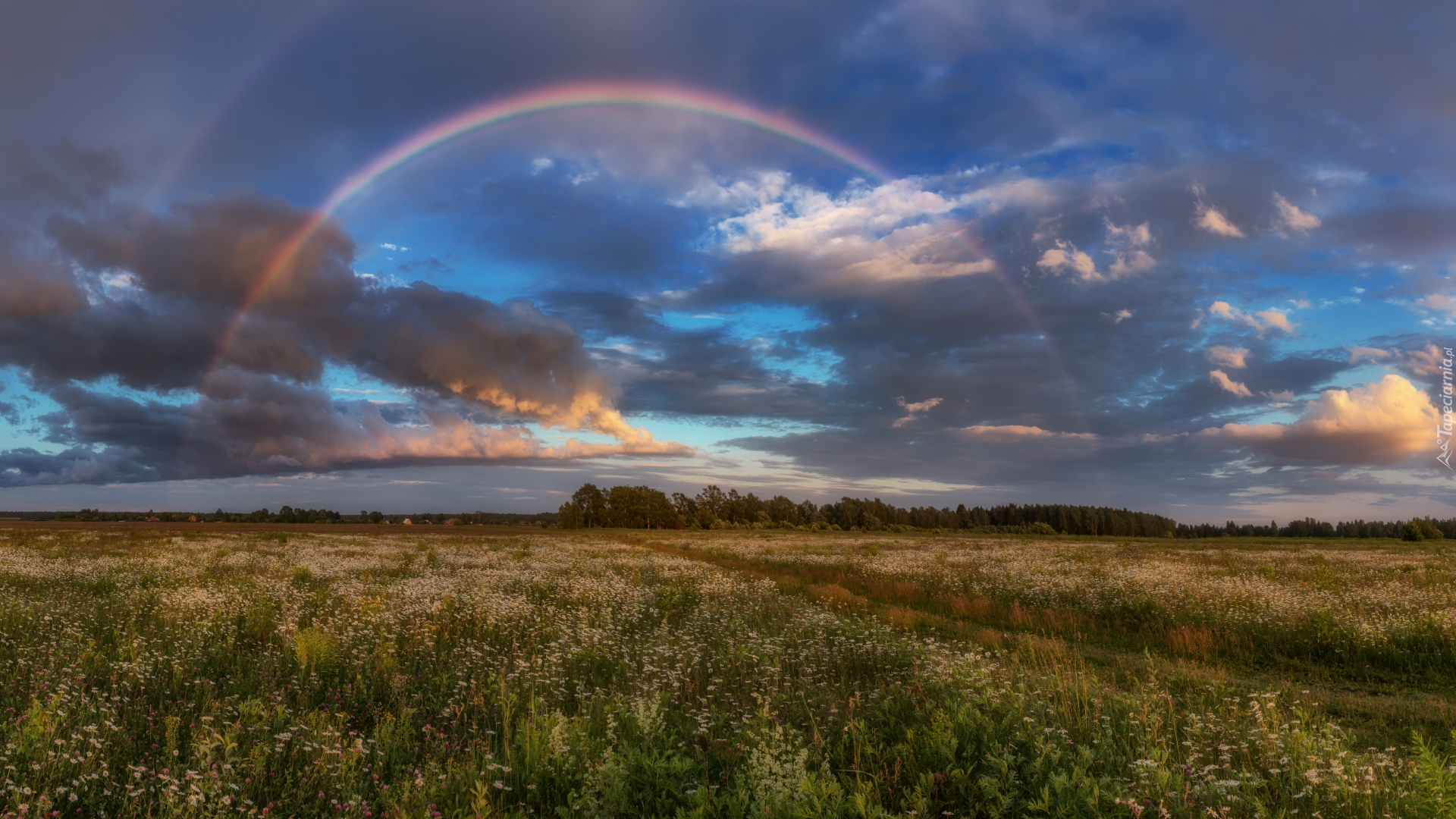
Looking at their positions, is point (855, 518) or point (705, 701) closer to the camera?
point (705, 701)

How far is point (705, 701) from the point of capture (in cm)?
753

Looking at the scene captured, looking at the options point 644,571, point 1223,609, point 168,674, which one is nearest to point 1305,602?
point 1223,609

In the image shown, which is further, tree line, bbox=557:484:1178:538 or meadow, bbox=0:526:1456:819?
tree line, bbox=557:484:1178:538

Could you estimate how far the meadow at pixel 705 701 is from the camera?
16.5 ft

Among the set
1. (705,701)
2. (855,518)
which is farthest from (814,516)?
(705,701)

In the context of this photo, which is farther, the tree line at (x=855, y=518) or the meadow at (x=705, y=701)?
the tree line at (x=855, y=518)

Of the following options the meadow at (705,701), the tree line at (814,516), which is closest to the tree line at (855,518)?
the tree line at (814,516)

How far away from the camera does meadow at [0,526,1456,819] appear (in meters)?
5.02

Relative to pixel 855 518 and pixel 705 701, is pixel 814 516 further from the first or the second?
pixel 705 701

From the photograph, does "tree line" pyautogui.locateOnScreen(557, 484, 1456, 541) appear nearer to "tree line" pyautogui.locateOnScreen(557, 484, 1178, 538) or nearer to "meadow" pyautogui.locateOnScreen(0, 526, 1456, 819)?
"tree line" pyautogui.locateOnScreen(557, 484, 1178, 538)

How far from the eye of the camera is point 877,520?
15562 centimetres

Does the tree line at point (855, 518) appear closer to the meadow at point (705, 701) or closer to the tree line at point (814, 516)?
the tree line at point (814, 516)

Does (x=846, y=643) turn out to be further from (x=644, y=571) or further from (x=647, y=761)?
(x=644, y=571)

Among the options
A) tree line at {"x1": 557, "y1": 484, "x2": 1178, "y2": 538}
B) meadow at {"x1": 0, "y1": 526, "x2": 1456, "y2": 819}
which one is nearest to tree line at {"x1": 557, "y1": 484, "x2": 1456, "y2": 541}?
tree line at {"x1": 557, "y1": 484, "x2": 1178, "y2": 538}
